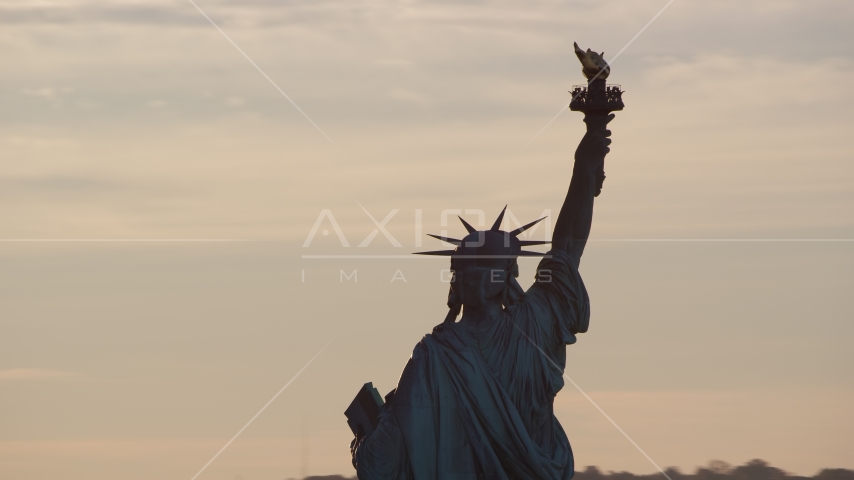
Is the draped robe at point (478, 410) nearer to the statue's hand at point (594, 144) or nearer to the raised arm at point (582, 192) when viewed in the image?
the raised arm at point (582, 192)

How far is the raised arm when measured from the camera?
94.6ft

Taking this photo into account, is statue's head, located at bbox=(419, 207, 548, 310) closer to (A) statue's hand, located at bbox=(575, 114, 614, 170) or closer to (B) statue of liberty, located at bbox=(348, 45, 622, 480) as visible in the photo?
(B) statue of liberty, located at bbox=(348, 45, 622, 480)

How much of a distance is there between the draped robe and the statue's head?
0.38 metres

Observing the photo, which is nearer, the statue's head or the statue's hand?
the statue's head

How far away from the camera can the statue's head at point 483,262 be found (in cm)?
2811

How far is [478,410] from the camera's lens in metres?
27.9

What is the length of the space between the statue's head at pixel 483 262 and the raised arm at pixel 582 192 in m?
0.76

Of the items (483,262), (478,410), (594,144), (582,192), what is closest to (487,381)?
(478,410)

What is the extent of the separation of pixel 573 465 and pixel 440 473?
64.5 inches

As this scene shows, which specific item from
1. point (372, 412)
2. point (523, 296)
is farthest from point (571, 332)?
point (372, 412)

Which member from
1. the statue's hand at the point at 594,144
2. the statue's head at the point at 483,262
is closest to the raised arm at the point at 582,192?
the statue's hand at the point at 594,144

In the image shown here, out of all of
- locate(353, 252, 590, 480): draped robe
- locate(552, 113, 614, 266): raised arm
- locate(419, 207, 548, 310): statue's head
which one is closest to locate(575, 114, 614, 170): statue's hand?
locate(552, 113, 614, 266): raised arm

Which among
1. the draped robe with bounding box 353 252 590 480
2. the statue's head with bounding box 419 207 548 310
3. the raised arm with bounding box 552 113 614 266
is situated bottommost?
the draped robe with bounding box 353 252 590 480

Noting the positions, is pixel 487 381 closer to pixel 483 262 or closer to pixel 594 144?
pixel 483 262
